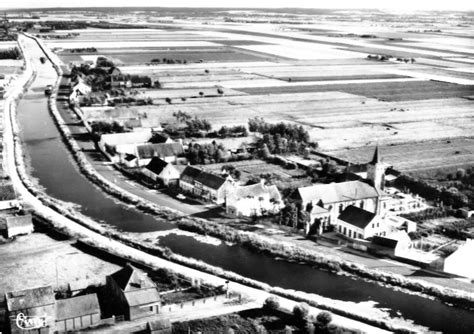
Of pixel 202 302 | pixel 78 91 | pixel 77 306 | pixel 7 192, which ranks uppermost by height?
pixel 78 91

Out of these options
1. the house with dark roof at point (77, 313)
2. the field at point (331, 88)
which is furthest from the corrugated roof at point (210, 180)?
the house with dark roof at point (77, 313)

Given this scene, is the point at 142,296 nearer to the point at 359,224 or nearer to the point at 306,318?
the point at 306,318

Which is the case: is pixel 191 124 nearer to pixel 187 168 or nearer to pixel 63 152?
pixel 63 152

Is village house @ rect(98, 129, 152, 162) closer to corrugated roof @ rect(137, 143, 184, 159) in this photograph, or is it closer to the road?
corrugated roof @ rect(137, 143, 184, 159)

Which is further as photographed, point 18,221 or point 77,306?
point 18,221

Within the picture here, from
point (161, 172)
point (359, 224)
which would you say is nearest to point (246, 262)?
point (359, 224)

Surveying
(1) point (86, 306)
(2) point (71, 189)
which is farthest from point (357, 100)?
(1) point (86, 306)

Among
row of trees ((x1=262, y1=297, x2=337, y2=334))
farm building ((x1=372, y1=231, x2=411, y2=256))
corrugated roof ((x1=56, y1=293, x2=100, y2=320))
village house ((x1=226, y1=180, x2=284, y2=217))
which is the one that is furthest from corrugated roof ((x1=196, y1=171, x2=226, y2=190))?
corrugated roof ((x1=56, y1=293, x2=100, y2=320))
